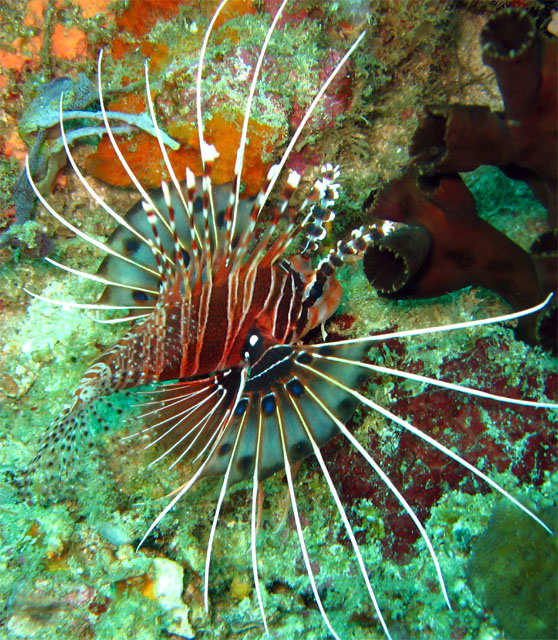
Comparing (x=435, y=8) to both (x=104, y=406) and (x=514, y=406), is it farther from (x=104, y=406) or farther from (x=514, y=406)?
(x=104, y=406)

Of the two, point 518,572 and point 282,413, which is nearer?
point 518,572

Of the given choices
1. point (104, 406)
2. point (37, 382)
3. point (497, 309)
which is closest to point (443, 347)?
point (497, 309)

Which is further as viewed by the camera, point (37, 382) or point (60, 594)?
point (37, 382)

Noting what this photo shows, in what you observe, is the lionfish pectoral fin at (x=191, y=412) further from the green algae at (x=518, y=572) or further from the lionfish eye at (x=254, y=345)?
the green algae at (x=518, y=572)

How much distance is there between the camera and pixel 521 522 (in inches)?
91.9

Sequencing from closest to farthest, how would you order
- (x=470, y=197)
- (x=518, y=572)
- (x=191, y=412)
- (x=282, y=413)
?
1. (x=518, y=572)
2. (x=470, y=197)
3. (x=282, y=413)
4. (x=191, y=412)

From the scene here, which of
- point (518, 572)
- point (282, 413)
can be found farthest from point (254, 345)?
point (518, 572)

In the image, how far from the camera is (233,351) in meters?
2.67

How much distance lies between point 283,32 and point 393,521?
11.9 feet

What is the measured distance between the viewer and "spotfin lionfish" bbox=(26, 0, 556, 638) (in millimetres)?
2410

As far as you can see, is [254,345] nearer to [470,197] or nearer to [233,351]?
[233,351]

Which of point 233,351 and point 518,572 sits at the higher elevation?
point 233,351

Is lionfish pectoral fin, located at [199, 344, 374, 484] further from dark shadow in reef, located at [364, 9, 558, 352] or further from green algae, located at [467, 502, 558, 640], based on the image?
green algae, located at [467, 502, 558, 640]

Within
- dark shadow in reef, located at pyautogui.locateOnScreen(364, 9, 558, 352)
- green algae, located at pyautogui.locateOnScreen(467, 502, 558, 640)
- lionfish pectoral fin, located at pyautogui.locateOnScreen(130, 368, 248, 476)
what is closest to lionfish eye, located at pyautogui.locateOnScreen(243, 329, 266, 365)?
lionfish pectoral fin, located at pyautogui.locateOnScreen(130, 368, 248, 476)
